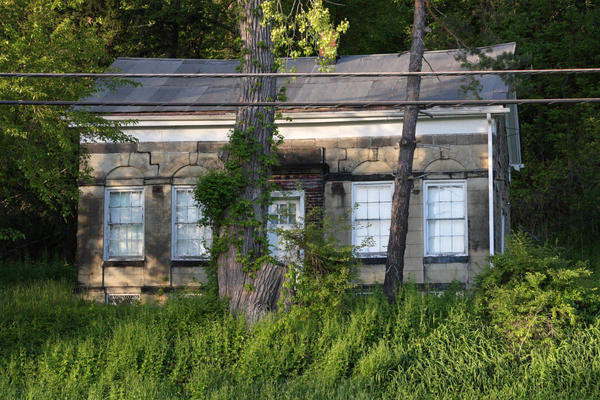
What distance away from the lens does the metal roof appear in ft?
61.6

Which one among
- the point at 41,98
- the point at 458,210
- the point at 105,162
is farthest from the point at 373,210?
the point at 41,98

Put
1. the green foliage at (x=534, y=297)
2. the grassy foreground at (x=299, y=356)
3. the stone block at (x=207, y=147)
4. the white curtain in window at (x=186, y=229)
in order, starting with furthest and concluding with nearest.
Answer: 1. the white curtain in window at (x=186, y=229)
2. the stone block at (x=207, y=147)
3. the green foliage at (x=534, y=297)
4. the grassy foreground at (x=299, y=356)

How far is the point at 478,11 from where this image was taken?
2980 cm

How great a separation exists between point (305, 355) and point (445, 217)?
619 centimetres

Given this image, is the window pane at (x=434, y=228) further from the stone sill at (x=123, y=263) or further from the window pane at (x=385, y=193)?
the stone sill at (x=123, y=263)

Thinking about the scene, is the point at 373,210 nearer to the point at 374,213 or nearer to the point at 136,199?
the point at 374,213

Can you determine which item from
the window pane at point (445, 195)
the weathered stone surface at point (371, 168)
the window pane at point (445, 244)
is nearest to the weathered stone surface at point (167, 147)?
the weathered stone surface at point (371, 168)

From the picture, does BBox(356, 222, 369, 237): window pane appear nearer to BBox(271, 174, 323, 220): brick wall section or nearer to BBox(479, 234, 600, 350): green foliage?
BBox(271, 174, 323, 220): brick wall section

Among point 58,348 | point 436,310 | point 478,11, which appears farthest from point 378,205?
point 478,11

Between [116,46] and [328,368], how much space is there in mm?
21378

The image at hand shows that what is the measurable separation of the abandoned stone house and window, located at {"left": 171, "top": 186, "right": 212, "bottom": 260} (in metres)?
0.02

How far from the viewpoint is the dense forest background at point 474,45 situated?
22.5m

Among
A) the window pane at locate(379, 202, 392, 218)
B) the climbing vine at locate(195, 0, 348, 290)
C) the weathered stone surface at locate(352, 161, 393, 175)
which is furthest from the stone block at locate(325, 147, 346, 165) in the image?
the climbing vine at locate(195, 0, 348, 290)

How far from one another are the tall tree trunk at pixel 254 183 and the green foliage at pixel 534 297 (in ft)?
12.3
